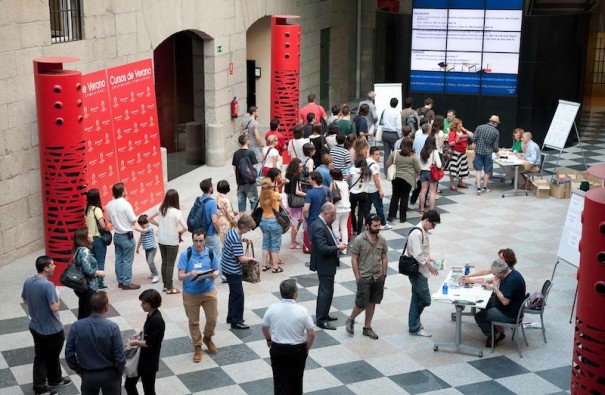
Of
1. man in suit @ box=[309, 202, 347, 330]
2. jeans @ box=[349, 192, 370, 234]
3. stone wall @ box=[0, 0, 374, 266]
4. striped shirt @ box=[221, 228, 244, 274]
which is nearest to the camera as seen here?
striped shirt @ box=[221, 228, 244, 274]

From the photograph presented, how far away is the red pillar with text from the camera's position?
2073 cm

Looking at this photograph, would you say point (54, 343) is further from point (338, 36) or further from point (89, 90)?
point (338, 36)

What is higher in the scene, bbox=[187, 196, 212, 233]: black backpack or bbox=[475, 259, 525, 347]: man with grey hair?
bbox=[187, 196, 212, 233]: black backpack

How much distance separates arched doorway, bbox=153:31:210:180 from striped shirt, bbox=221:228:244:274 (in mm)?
8230

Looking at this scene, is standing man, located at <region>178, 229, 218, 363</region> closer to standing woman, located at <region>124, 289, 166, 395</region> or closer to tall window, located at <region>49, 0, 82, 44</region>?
standing woman, located at <region>124, 289, 166, 395</region>

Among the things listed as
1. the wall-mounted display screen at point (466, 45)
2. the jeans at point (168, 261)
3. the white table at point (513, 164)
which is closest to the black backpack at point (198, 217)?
the jeans at point (168, 261)

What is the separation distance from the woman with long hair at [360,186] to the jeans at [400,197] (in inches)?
44.2

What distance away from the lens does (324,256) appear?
1136cm

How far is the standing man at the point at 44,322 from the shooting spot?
9.49 metres

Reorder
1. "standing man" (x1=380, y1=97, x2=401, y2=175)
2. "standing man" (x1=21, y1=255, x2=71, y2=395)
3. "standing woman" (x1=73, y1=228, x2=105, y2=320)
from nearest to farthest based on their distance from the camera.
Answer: "standing man" (x1=21, y1=255, x2=71, y2=395) < "standing woman" (x1=73, y1=228, x2=105, y2=320) < "standing man" (x1=380, y1=97, x2=401, y2=175)

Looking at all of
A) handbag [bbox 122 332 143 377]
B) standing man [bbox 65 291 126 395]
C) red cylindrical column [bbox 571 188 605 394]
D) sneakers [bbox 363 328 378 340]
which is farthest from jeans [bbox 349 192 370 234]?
red cylindrical column [bbox 571 188 605 394]

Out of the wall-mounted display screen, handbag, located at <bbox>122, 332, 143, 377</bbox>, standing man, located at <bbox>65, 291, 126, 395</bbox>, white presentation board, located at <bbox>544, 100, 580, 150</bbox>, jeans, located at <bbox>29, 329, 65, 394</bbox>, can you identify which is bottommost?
jeans, located at <bbox>29, 329, 65, 394</bbox>

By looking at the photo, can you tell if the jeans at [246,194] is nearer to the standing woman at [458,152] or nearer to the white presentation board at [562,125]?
the standing woman at [458,152]

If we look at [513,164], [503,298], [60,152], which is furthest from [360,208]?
[60,152]
